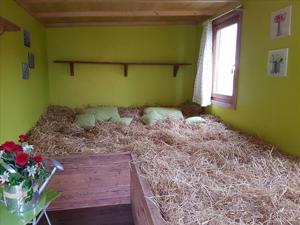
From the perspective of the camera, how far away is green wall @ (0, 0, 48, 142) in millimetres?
2352

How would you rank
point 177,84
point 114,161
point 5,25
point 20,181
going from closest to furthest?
point 20,181
point 5,25
point 114,161
point 177,84

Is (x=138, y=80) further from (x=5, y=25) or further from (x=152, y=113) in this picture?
(x=5, y=25)

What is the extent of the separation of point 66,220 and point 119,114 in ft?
6.15

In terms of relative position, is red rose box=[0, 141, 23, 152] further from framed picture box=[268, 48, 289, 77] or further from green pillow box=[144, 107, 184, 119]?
green pillow box=[144, 107, 184, 119]

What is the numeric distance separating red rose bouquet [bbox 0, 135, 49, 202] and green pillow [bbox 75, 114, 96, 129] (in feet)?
5.79

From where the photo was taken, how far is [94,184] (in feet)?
8.34

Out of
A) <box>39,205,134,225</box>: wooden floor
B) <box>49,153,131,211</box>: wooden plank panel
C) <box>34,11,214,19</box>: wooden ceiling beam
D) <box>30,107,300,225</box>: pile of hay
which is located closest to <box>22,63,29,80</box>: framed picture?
<box>30,107,300,225</box>: pile of hay

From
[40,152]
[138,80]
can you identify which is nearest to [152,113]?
[138,80]

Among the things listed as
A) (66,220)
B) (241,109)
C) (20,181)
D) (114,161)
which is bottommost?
(66,220)

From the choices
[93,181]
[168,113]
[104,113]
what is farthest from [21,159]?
[168,113]

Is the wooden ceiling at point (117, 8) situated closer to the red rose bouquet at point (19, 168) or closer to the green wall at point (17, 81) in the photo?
the green wall at point (17, 81)

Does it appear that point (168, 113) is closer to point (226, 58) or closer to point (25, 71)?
point (226, 58)

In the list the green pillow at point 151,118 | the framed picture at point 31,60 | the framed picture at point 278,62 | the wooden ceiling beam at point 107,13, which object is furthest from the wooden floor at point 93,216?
the wooden ceiling beam at point 107,13

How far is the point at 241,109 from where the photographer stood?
3.02 m
